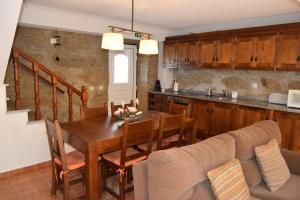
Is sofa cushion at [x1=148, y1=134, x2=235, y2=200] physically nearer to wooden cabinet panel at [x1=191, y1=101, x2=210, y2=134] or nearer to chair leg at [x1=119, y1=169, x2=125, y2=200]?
chair leg at [x1=119, y1=169, x2=125, y2=200]

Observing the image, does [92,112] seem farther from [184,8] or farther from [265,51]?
[265,51]

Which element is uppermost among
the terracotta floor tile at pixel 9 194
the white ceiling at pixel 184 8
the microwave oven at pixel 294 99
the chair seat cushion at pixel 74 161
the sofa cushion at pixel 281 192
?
the white ceiling at pixel 184 8

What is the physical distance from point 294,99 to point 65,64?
4.01 metres

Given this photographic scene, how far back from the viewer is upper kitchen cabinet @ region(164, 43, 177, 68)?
527 centimetres

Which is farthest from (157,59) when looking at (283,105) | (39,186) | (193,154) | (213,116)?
(193,154)

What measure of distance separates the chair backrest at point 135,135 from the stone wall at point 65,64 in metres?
2.42

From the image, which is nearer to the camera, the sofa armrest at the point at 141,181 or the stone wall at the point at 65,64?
the sofa armrest at the point at 141,181

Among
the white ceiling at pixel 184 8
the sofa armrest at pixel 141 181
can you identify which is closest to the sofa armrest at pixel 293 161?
the sofa armrest at pixel 141 181

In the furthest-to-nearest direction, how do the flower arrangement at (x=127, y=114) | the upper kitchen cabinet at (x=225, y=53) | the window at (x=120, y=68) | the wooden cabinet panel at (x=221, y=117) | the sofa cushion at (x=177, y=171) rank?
the window at (x=120, y=68) < the upper kitchen cabinet at (x=225, y=53) < the wooden cabinet panel at (x=221, y=117) < the flower arrangement at (x=127, y=114) < the sofa cushion at (x=177, y=171)

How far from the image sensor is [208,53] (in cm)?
463

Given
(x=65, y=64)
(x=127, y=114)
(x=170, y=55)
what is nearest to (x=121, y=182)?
(x=127, y=114)

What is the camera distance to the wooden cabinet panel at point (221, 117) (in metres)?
4.14

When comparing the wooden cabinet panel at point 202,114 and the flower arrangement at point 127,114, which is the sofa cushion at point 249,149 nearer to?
the flower arrangement at point 127,114

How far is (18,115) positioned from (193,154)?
2502 mm
